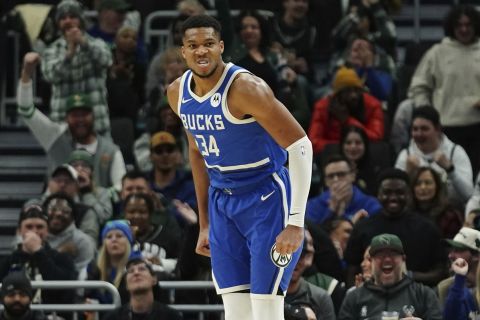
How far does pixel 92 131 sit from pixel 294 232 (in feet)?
21.9

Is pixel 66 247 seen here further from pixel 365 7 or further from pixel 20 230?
pixel 365 7

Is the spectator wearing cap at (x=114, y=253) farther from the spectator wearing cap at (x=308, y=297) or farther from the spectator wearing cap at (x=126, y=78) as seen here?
the spectator wearing cap at (x=126, y=78)

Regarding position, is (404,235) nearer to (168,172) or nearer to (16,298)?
(168,172)

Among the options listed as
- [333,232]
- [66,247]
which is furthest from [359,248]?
[66,247]

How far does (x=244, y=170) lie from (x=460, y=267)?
3.00m

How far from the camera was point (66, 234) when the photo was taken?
15.0 meters

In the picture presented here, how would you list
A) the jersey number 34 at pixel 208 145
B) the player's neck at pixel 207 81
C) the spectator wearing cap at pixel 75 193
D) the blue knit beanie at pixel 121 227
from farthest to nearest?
the spectator wearing cap at pixel 75 193, the blue knit beanie at pixel 121 227, the jersey number 34 at pixel 208 145, the player's neck at pixel 207 81

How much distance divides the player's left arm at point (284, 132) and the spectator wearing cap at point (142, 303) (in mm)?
2919

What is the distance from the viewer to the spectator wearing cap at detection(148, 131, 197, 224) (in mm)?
16141

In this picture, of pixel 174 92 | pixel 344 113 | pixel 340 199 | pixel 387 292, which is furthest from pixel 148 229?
pixel 174 92

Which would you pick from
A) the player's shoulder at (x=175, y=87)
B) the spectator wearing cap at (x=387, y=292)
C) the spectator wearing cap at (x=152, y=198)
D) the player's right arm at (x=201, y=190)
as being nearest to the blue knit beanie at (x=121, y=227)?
the spectator wearing cap at (x=152, y=198)

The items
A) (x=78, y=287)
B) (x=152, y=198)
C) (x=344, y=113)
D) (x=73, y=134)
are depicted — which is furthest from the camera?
(x=344, y=113)

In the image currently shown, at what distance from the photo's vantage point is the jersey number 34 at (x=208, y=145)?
34.5 feet

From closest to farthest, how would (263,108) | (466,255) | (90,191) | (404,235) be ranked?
(263,108)
(466,255)
(404,235)
(90,191)
